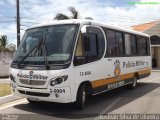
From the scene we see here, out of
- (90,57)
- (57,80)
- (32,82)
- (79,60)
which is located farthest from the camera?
(90,57)

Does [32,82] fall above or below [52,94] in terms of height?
above

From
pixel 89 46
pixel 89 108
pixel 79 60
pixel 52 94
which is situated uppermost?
pixel 89 46

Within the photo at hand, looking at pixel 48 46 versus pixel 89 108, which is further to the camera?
pixel 89 108

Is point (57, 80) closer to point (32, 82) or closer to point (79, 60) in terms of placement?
point (32, 82)

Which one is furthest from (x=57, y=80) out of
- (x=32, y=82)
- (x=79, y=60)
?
(x=79, y=60)

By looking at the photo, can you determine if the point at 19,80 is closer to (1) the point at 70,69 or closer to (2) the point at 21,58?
(2) the point at 21,58

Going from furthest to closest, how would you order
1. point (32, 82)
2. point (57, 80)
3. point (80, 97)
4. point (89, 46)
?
point (89, 46), point (80, 97), point (32, 82), point (57, 80)

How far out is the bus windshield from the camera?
31.9ft

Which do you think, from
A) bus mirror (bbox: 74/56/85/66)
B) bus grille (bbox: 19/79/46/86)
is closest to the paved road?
bus grille (bbox: 19/79/46/86)

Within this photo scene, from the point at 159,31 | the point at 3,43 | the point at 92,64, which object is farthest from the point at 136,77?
the point at 3,43

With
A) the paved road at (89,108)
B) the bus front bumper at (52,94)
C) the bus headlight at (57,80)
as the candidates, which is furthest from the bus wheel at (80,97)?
the bus headlight at (57,80)

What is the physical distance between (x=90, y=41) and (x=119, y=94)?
391 cm

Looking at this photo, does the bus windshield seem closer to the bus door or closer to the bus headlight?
the bus door

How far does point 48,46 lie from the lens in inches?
394
